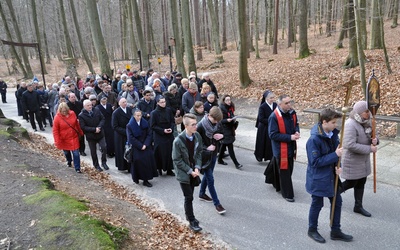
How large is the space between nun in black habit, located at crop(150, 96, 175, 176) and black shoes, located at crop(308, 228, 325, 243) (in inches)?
156

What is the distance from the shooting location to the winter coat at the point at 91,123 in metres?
8.23

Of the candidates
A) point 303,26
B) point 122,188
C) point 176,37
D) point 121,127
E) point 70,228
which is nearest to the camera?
point 70,228

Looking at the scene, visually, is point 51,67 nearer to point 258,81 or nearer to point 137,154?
point 258,81

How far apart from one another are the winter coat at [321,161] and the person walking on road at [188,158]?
166cm

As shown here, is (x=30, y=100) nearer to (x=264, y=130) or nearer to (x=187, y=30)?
(x=187, y=30)

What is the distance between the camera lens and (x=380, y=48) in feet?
58.5

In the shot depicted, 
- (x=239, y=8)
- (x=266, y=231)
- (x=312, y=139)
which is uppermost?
(x=239, y=8)

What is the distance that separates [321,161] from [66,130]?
19.7 feet

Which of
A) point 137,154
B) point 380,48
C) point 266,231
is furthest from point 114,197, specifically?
point 380,48

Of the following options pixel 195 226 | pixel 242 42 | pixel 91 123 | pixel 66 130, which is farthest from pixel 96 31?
pixel 195 226

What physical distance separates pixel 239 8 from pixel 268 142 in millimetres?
9337

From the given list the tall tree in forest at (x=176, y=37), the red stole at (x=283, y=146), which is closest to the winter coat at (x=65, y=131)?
the red stole at (x=283, y=146)

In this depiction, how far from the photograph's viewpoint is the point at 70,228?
14.5 feet

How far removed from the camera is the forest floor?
4.83 m
